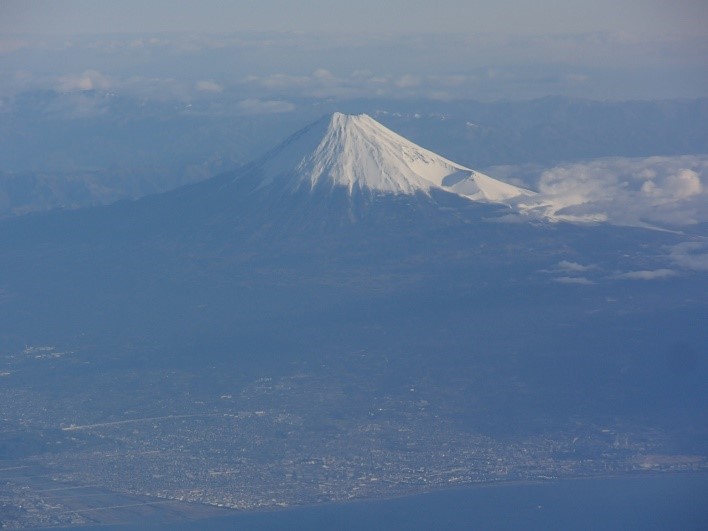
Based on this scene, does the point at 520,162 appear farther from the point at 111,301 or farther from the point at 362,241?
the point at 111,301

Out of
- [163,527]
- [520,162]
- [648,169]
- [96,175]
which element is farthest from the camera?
[96,175]

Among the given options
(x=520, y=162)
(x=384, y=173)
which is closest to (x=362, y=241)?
(x=384, y=173)

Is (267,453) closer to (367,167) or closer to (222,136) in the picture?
(367,167)

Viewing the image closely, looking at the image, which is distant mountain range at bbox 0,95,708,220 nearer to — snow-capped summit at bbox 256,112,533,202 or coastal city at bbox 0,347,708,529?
snow-capped summit at bbox 256,112,533,202

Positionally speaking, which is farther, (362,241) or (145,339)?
(362,241)

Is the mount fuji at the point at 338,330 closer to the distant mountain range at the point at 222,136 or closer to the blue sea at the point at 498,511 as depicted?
the blue sea at the point at 498,511

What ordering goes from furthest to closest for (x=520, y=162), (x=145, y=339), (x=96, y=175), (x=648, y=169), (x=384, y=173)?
(x=96, y=175) < (x=520, y=162) < (x=648, y=169) < (x=384, y=173) < (x=145, y=339)

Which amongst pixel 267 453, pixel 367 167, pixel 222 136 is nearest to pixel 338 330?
pixel 267 453

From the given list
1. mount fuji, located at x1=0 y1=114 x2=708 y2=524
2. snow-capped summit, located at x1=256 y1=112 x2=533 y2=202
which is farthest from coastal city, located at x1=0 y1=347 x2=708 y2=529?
snow-capped summit, located at x1=256 y1=112 x2=533 y2=202
